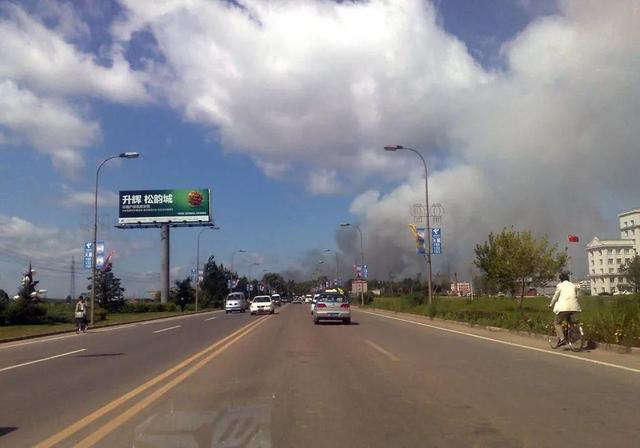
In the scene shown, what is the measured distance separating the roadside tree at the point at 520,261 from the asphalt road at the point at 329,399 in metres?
30.5

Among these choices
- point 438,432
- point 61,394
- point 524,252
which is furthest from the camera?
point 524,252

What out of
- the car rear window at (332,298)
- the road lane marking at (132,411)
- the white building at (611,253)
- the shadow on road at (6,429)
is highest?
the white building at (611,253)

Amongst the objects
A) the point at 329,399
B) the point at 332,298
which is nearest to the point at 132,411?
the point at 329,399

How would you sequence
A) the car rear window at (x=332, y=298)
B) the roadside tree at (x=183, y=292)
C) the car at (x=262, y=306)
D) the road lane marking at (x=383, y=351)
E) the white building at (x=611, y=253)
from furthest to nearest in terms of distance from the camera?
the white building at (x=611, y=253)
the roadside tree at (x=183, y=292)
the car at (x=262, y=306)
the car rear window at (x=332, y=298)
the road lane marking at (x=383, y=351)

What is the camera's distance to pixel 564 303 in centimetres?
1508

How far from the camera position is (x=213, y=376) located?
39.5 ft

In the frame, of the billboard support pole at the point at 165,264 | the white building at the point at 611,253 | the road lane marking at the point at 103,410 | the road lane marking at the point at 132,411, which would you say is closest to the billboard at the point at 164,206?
the billboard support pole at the point at 165,264

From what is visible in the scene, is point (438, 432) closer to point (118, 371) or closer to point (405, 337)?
point (118, 371)

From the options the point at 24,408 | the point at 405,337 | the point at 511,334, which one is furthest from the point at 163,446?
the point at 511,334

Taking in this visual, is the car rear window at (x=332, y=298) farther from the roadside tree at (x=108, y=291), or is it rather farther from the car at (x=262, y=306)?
the roadside tree at (x=108, y=291)

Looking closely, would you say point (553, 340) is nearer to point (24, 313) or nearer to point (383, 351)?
point (383, 351)

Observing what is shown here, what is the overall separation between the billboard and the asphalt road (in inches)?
2280

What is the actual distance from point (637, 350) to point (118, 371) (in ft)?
40.0

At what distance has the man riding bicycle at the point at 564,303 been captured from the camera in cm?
1496
